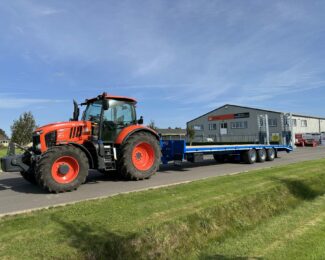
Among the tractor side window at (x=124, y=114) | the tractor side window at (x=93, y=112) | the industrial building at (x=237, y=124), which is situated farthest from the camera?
the industrial building at (x=237, y=124)

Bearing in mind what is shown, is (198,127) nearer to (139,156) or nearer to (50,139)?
(139,156)

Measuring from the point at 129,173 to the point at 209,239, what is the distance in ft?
16.2

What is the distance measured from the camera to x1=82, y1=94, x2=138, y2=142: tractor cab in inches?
409

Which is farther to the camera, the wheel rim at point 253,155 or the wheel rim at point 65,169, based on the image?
the wheel rim at point 253,155

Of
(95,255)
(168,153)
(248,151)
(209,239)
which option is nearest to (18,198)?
(95,255)

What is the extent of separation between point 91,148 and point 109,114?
55.5 inches

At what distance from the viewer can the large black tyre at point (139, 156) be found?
1026 cm

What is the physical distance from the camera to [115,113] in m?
10.9

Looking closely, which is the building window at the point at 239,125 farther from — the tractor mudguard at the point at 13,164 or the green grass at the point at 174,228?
the tractor mudguard at the point at 13,164

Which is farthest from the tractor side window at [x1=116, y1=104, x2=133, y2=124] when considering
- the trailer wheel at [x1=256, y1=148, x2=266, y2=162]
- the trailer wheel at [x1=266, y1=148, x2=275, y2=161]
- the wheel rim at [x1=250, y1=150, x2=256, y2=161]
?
the trailer wheel at [x1=266, y1=148, x2=275, y2=161]

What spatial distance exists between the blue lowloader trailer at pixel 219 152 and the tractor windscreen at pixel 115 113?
2023mm

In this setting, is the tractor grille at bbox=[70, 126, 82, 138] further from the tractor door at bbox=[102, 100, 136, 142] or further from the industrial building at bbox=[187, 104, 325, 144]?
the industrial building at bbox=[187, 104, 325, 144]

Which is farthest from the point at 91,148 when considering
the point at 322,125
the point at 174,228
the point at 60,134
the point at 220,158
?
the point at 322,125

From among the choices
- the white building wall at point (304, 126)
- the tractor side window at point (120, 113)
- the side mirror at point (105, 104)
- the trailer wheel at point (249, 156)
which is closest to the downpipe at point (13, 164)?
the side mirror at point (105, 104)
